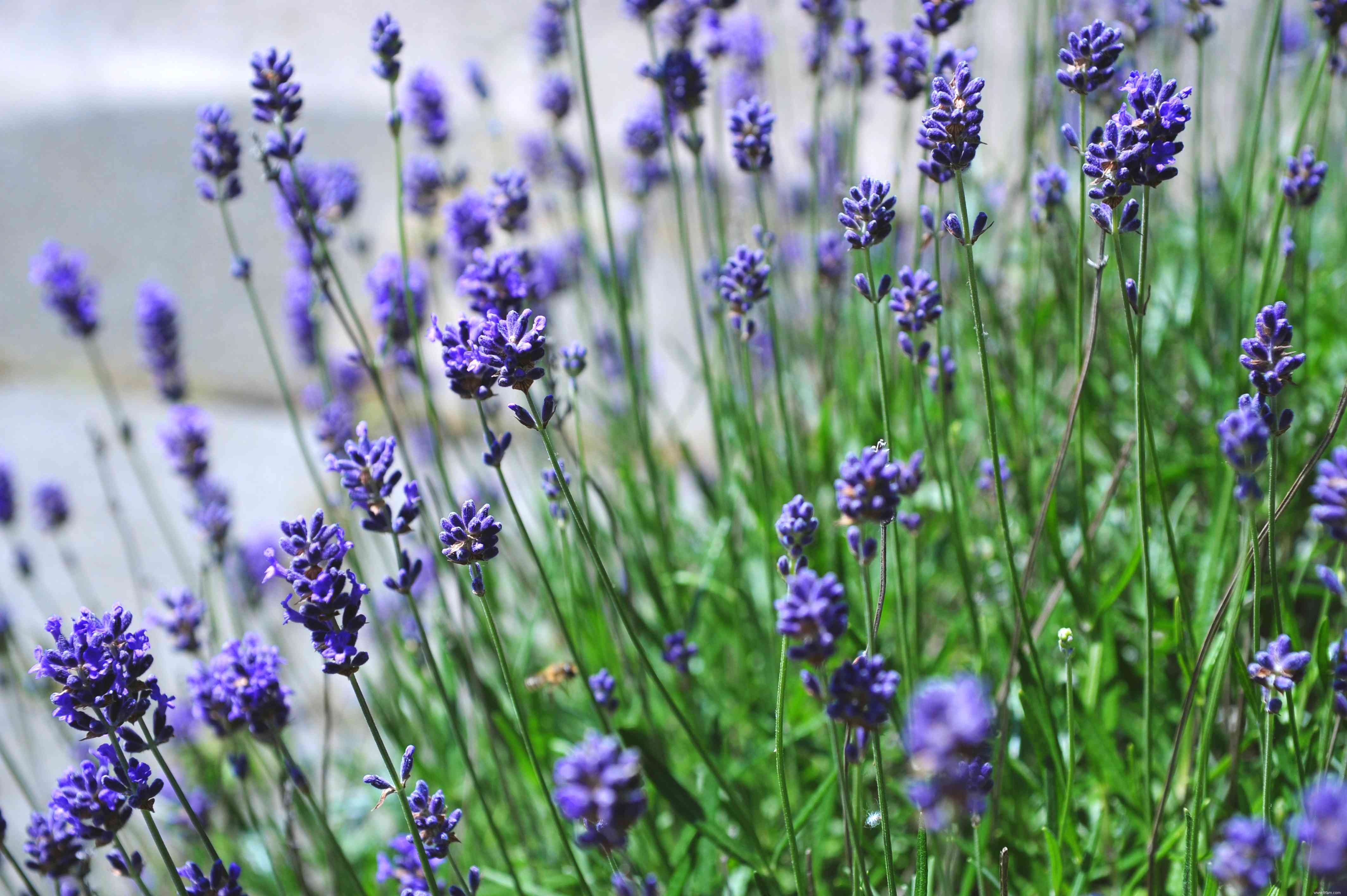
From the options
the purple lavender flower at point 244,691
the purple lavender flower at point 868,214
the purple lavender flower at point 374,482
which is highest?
the purple lavender flower at point 868,214

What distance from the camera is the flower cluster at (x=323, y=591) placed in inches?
44.6

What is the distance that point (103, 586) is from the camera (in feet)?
12.5

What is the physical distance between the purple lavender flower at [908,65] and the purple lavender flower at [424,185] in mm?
1178

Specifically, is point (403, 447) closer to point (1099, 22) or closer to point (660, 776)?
point (660, 776)

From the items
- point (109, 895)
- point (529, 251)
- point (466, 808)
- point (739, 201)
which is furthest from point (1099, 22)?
point (739, 201)

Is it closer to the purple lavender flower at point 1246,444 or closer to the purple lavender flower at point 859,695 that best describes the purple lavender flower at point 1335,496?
the purple lavender flower at point 1246,444

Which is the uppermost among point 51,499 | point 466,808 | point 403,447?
point 51,499

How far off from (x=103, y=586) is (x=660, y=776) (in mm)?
3030

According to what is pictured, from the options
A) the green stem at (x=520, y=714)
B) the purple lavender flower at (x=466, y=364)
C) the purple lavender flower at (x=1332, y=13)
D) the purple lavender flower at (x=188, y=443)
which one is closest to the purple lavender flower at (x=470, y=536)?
the green stem at (x=520, y=714)

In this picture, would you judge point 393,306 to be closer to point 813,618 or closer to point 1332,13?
point 813,618

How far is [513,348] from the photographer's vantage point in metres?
1.16

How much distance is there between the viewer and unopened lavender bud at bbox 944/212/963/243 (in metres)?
1.21

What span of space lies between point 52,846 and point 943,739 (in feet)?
4.04

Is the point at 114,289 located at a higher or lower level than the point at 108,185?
lower
